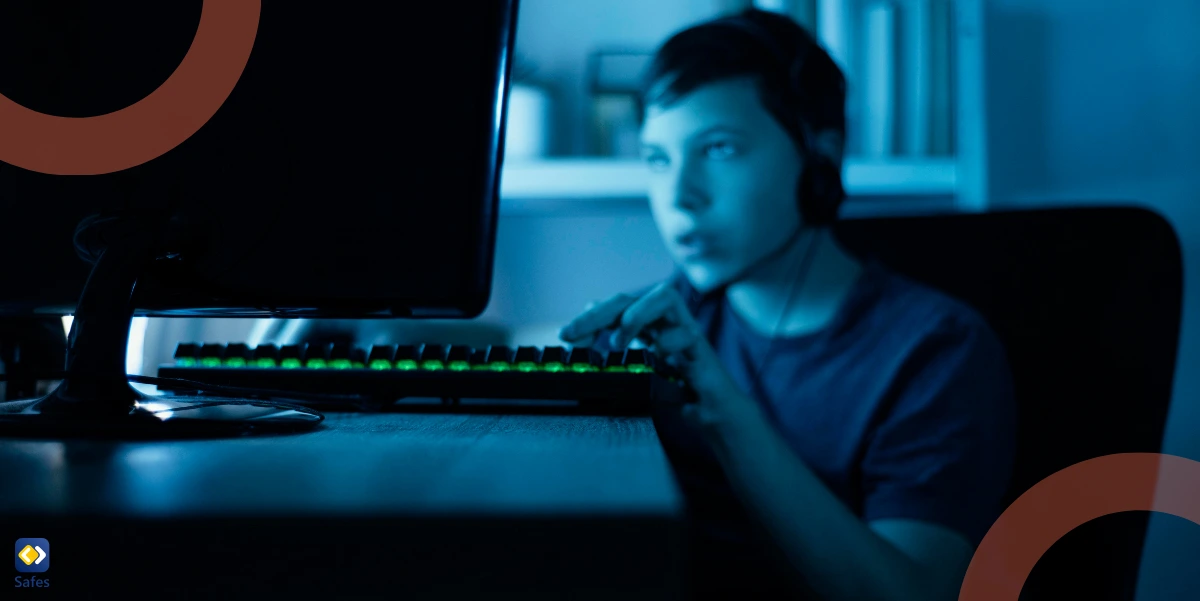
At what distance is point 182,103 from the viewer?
46 centimetres

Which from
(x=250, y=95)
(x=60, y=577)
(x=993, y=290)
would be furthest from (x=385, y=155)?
(x=993, y=290)

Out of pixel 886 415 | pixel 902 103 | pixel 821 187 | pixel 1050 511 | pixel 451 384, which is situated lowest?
pixel 1050 511

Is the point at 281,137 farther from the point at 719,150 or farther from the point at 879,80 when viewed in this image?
the point at 879,80

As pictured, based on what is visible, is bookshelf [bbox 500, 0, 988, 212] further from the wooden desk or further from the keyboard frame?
the wooden desk

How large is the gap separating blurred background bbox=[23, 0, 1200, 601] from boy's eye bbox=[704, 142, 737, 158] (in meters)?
0.19

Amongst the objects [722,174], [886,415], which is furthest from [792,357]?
[722,174]

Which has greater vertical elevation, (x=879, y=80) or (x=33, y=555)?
(x=879, y=80)

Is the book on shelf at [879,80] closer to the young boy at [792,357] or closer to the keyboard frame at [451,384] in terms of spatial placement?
the young boy at [792,357]

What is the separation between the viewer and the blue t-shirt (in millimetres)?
764

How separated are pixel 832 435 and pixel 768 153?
1.36 feet

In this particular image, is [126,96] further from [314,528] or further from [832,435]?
[832,435]

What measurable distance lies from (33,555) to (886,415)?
0.86 m

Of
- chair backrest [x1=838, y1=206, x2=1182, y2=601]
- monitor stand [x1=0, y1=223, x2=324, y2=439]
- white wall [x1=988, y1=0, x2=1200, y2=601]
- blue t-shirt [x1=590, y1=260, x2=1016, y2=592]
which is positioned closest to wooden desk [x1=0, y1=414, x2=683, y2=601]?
monitor stand [x1=0, y1=223, x2=324, y2=439]

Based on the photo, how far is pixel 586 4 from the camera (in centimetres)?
133
